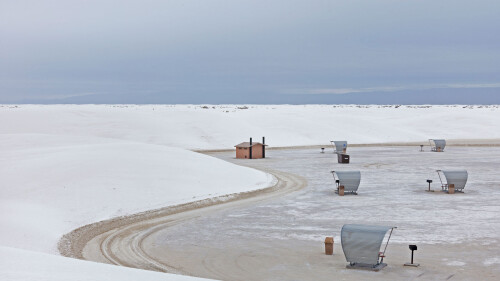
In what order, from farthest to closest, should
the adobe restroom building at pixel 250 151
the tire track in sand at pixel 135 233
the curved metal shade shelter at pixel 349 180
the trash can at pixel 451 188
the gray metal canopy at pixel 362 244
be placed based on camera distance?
the adobe restroom building at pixel 250 151, the trash can at pixel 451 188, the curved metal shade shelter at pixel 349 180, the tire track in sand at pixel 135 233, the gray metal canopy at pixel 362 244

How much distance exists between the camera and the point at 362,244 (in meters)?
18.0

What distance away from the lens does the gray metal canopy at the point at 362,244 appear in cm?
1784

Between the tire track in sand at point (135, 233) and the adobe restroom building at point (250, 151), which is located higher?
the adobe restroom building at point (250, 151)

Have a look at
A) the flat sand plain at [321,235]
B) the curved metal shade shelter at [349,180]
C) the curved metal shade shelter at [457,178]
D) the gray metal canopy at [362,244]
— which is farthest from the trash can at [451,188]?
the gray metal canopy at [362,244]

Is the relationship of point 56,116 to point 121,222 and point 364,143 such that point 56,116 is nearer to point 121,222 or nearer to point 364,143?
point 364,143

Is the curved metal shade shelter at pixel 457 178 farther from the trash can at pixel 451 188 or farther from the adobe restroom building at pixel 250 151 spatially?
the adobe restroom building at pixel 250 151

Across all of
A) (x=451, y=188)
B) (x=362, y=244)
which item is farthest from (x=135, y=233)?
(x=451, y=188)

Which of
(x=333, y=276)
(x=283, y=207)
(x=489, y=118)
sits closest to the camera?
(x=333, y=276)

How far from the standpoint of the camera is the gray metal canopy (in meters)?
17.8

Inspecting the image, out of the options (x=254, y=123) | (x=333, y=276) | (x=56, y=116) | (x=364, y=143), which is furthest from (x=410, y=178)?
(x=56, y=116)

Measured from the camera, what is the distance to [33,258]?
14.6 metres

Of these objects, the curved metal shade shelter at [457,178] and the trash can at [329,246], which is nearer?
the trash can at [329,246]

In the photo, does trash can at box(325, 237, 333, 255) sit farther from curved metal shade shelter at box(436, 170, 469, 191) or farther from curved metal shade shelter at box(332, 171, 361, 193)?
curved metal shade shelter at box(436, 170, 469, 191)

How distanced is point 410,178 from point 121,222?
2381cm
